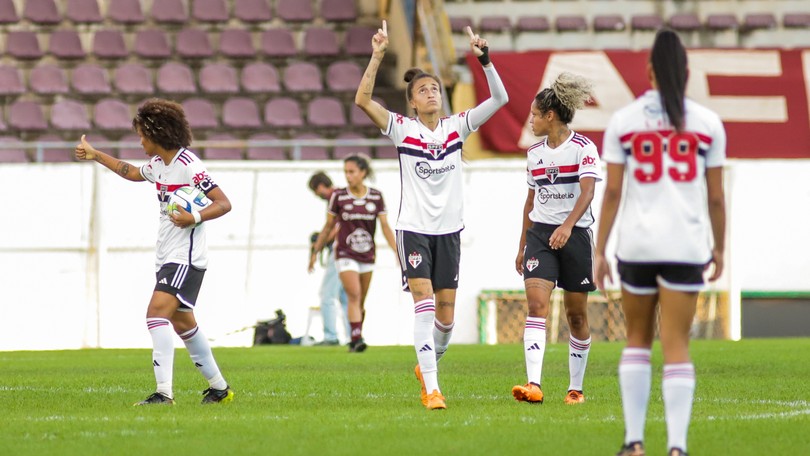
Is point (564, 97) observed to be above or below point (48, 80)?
below

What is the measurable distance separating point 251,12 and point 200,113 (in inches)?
126

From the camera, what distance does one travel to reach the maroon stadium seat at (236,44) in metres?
25.4

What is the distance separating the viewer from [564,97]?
8.47 meters

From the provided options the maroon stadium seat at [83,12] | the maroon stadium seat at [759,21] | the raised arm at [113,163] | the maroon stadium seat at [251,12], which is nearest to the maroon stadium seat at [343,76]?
the maroon stadium seat at [251,12]

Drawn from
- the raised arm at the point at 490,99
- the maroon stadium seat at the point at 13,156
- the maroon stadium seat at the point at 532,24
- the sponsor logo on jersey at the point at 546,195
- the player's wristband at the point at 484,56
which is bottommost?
the sponsor logo on jersey at the point at 546,195

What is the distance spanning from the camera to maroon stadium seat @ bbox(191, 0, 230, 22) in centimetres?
2605

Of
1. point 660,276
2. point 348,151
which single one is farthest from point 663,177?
point 348,151

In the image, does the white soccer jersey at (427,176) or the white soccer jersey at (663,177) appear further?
the white soccer jersey at (427,176)

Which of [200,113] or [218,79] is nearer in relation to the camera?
[200,113]

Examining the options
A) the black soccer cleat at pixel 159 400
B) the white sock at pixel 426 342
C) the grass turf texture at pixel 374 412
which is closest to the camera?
the grass turf texture at pixel 374 412

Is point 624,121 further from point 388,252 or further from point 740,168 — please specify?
point 740,168

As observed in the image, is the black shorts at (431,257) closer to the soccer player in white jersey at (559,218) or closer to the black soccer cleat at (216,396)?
the soccer player in white jersey at (559,218)

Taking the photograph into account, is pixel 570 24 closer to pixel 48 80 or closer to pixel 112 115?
pixel 112 115

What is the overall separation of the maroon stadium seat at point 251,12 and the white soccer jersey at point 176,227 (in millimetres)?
17898
